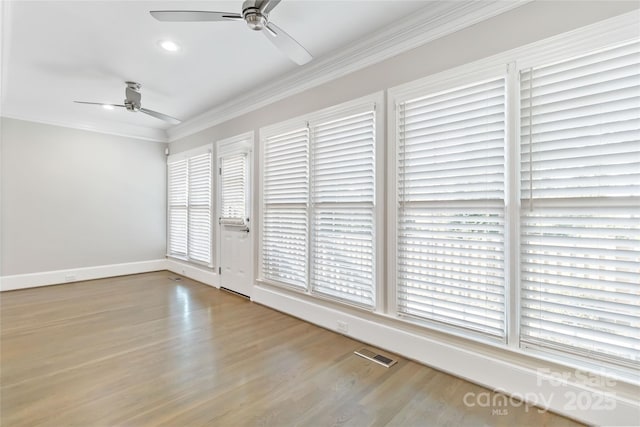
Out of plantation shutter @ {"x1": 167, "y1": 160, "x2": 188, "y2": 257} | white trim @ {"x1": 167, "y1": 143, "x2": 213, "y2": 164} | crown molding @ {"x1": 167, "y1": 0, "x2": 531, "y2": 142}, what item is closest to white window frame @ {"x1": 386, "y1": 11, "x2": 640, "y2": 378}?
crown molding @ {"x1": 167, "y1": 0, "x2": 531, "y2": 142}

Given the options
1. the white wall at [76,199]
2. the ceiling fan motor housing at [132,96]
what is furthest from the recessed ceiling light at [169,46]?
the white wall at [76,199]

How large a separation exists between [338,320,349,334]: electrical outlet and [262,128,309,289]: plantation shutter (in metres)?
0.62

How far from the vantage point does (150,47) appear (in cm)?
290

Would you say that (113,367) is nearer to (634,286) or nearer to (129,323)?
(129,323)

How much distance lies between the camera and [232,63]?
10.7 ft

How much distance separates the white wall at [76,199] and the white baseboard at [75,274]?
0.26 feet

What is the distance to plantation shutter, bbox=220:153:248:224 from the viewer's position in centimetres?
441

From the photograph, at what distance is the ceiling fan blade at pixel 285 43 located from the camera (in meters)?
2.08

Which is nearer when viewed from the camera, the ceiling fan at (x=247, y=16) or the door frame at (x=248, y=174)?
the ceiling fan at (x=247, y=16)

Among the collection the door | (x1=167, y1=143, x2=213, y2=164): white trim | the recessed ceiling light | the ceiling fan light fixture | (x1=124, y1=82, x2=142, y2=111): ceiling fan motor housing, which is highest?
the recessed ceiling light

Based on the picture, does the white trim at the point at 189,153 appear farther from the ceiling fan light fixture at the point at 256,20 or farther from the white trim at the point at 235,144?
the ceiling fan light fixture at the point at 256,20

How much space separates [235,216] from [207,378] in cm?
264

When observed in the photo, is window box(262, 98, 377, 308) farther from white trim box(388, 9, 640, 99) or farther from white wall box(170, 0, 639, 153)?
white trim box(388, 9, 640, 99)

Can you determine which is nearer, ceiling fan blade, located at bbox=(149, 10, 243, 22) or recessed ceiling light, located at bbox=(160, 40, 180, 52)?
ceiling fan blade, located at bbox=(149, 10, 243, 22)
